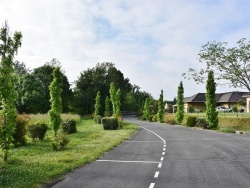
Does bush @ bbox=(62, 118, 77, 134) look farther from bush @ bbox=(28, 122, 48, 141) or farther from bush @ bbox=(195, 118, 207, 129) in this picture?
bush @ bbox=(195, 118, 207, 129)

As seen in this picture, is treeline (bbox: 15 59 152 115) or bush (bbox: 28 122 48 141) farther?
treeline (bbox: 15 59 152 115)

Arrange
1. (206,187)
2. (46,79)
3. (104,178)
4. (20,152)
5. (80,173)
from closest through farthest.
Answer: (206,187)
(104,178)
(80,173)
(20,152)
(46,79)

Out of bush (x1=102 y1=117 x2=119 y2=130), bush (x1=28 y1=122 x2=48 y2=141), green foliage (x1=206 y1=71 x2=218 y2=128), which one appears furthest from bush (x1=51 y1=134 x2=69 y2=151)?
green foliage (x1=206 y1=71 x2=218 y2=128)

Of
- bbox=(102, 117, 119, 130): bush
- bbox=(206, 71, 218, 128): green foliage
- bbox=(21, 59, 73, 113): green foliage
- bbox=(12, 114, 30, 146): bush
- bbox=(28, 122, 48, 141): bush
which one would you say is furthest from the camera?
bbox=(21, 59, 73, 113): green foliage

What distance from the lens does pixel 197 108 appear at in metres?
83.2

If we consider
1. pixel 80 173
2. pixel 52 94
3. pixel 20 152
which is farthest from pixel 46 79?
pixel 80 173

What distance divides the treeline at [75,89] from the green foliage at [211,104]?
25.2 m

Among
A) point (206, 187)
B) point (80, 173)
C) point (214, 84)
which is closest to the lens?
point (206, 187)

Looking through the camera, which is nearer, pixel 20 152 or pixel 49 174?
pixel 49 174

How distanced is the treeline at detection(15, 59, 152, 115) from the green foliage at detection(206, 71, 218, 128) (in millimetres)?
25183

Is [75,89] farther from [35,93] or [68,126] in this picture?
[68,126]

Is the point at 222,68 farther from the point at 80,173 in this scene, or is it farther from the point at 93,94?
the point at 93,94

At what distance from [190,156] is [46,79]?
59267 mm

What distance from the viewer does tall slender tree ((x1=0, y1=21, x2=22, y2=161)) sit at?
12211mm
